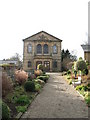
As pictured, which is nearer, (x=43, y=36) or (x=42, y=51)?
(x=42, y=51)

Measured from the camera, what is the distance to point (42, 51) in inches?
2221

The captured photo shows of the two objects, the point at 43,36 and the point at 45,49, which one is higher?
the point at 43,36

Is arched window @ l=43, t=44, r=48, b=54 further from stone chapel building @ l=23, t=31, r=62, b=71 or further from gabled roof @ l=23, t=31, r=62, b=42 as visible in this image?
gabled roof @ l=23, t=31, r=62, b=42

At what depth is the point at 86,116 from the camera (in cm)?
832

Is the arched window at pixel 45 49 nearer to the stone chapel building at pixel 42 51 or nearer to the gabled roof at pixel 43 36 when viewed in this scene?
the stone chapel building at pixel 42 51

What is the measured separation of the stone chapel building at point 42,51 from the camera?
55.1 m

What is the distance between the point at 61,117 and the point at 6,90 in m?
3.35

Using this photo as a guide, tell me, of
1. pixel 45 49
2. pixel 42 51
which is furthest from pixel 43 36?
pixel 42 51

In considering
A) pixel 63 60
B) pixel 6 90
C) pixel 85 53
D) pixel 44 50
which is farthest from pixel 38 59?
pixel 6 90

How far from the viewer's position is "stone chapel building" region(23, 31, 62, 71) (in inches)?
2169

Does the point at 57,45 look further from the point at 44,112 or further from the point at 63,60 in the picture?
the point at 44,112

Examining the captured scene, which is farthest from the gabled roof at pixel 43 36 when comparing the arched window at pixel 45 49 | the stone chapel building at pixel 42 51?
the arched window at pixel 45 49

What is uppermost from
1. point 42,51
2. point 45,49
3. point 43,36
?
point 43,36

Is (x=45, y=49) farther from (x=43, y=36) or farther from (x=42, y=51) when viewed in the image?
(x=43, y=36)
